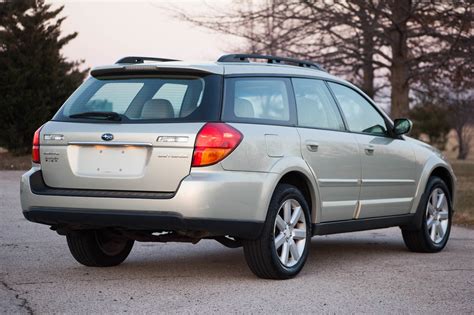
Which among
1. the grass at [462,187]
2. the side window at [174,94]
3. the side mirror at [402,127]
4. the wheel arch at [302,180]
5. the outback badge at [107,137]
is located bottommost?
the grass at [462,187]

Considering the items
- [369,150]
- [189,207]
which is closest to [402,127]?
[369,150]

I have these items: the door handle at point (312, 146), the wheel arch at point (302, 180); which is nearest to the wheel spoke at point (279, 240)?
the wheel arch at point (302, 180)

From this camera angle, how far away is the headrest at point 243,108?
22.5 feet

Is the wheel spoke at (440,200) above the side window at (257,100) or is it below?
below

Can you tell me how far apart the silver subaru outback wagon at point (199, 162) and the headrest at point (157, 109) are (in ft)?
0.03

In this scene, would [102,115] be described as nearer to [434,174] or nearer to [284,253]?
[284,253]

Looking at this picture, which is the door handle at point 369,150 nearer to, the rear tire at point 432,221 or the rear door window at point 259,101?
the rear tire at point 432,221

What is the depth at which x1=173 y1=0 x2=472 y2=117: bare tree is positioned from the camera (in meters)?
20.9

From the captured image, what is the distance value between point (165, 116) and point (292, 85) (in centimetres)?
139

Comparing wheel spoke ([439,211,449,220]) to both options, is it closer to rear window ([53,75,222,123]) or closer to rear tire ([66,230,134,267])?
rear tire ([66,230,134,267])

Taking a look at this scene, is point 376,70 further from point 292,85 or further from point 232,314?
Result: point 232,314

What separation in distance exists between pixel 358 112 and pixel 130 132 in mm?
A: 2752

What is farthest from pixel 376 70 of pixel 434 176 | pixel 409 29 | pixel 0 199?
pixel 434 176

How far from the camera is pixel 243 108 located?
695 cm
